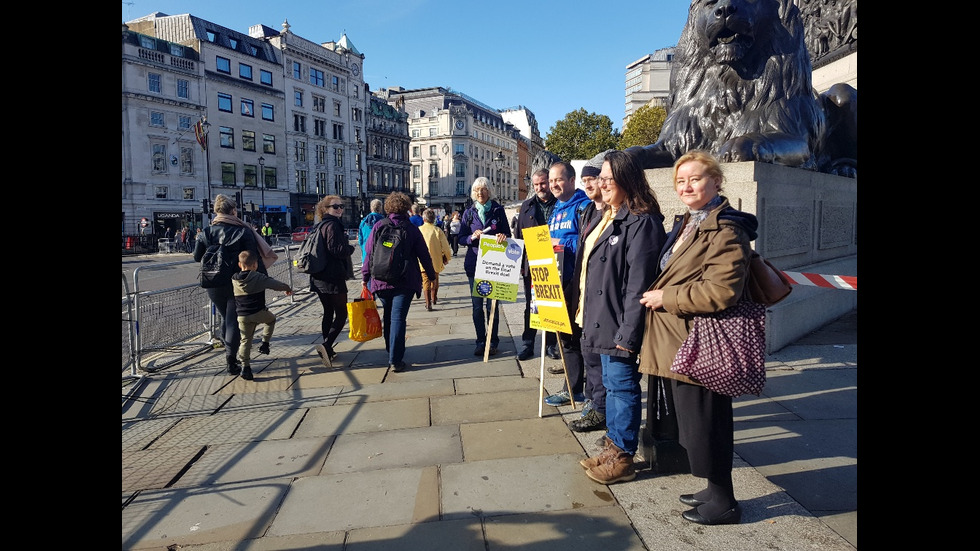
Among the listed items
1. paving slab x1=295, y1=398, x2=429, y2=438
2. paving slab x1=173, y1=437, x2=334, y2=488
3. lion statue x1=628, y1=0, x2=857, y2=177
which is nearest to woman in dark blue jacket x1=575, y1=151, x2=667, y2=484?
paving slab x1=295, y1=398, x2=429, y2=438

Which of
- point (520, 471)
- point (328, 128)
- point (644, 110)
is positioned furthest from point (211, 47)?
point (520, 471)

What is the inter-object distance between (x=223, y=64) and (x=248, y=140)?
6.79 meters

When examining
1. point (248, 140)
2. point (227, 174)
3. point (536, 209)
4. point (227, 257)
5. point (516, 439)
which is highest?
point (248, 140)

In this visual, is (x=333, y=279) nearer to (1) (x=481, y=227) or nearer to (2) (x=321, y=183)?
(1) (x=481, y=227)

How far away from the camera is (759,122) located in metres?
6.27

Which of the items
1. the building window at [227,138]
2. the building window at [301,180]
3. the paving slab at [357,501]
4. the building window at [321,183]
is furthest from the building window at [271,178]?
the paving slab at [357,501]

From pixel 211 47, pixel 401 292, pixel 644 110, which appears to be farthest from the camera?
pixel 211 47

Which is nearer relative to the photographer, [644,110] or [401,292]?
[401,292]

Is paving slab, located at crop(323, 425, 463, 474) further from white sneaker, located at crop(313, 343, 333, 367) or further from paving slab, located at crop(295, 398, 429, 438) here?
white sneaker, located at crop(313, 343, 333, 367)

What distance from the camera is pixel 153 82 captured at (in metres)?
43.5

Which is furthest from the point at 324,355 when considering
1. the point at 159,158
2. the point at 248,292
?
the point at 159,158

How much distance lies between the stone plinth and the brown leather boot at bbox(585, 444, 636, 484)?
2797 millimetres
